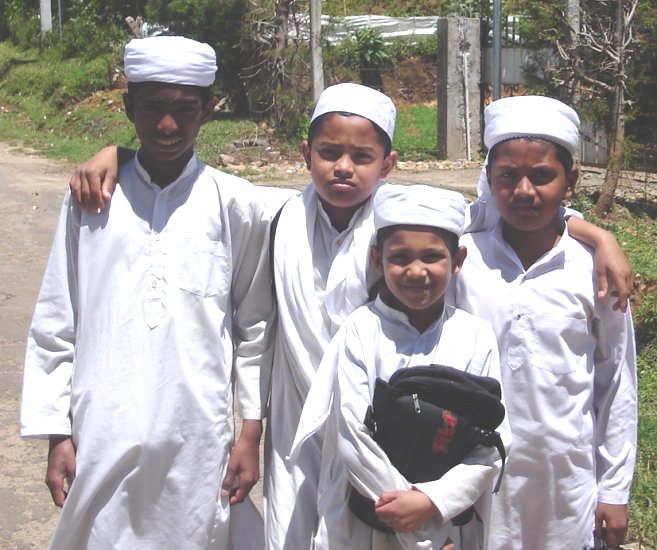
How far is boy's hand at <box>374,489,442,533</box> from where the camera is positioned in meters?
2.20

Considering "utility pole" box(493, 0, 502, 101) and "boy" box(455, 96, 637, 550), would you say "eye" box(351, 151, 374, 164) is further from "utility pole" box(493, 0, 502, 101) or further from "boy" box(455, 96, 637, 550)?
"utility pole" box(493, 0, 502, 101)

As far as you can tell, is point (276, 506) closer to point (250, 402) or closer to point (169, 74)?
point (250, 402)

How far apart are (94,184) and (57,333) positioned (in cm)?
43

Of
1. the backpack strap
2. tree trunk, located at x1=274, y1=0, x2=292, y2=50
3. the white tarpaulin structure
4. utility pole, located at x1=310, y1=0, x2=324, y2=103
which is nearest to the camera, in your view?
the backpack strap

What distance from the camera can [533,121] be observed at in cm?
254

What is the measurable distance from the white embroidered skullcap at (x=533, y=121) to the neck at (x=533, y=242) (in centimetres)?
22

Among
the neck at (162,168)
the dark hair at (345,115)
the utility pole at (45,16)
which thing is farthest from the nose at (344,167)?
the utility pole at (45,16)

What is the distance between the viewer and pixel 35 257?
8.61 metres

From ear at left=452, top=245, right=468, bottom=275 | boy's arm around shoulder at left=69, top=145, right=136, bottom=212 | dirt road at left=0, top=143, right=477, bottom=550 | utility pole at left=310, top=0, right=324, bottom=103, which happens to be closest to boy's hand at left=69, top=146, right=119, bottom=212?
boy's arm around shoulder at left=69, top=145, right=136, bottom=212

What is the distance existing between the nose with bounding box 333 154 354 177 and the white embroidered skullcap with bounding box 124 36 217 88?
0.44 m

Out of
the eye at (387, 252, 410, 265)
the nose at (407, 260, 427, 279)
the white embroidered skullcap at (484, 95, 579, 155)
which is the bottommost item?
the nose at (407, 260, 427, 279)

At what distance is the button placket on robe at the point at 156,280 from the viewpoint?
2592 millimetres

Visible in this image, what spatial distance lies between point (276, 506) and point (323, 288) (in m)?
0.63

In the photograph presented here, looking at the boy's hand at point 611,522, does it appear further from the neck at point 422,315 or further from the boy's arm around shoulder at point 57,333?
the boy's arm around shoulder at point 57,333
